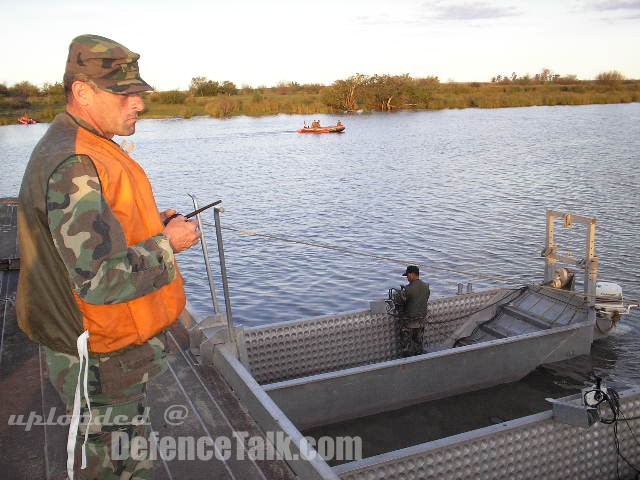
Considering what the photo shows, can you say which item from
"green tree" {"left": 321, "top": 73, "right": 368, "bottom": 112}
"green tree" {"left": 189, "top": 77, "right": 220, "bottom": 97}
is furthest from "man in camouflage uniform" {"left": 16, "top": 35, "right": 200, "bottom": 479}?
"green tree" {"left": 189, "top": 77, "right": 220, "bottom": 97}

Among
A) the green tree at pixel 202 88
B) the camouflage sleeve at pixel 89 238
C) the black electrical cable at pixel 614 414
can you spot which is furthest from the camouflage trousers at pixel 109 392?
the green tree at pixel 202 88

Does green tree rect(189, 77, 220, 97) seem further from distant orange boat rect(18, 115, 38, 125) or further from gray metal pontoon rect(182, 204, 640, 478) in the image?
gray metal pontoon rect(182, 204, 640, 478)

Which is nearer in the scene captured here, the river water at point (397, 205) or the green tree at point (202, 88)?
the river water at point (397, 205)

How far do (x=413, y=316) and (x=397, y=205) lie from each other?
14.7 m

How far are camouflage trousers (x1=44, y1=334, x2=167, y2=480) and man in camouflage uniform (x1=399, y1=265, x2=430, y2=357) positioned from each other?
19.6 feet

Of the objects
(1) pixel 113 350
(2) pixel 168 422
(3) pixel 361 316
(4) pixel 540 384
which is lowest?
(4) pixel 540 384

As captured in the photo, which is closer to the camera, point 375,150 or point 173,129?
point 375,150

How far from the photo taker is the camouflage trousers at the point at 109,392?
2.43 m

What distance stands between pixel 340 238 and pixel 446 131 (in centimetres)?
3394

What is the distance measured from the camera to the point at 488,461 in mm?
4594

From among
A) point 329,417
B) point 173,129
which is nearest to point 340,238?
point 329,417

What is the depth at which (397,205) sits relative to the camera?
74.6 feet

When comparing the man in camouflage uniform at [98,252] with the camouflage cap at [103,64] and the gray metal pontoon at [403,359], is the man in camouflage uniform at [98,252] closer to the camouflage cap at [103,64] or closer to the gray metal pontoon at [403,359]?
the camouflage cap at [103,64]

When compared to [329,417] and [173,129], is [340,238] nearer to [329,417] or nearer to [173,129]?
[329,417]
